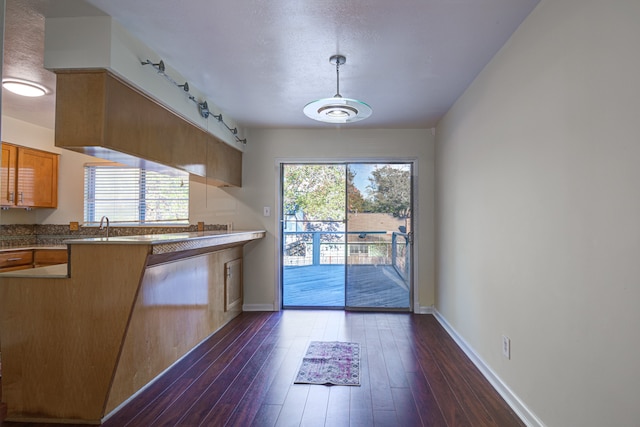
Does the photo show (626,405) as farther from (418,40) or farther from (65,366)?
(65,366)

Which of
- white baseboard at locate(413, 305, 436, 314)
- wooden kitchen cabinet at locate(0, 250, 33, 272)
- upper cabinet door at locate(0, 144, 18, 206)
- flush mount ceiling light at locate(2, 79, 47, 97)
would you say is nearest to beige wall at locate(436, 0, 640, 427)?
white baseboard at locate(413, 305, 436, 314)

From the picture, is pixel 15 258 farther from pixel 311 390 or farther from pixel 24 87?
pixel 311 390

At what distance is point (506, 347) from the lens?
2402 mm

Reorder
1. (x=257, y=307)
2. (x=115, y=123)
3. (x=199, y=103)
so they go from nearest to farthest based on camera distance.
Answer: (x=115, y=123), (x=199, y=103), (x=257, y=307)

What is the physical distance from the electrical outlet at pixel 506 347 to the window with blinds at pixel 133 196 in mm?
3740

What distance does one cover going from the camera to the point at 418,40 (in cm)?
242

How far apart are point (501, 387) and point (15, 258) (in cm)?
478

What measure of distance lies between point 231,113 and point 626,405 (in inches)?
153

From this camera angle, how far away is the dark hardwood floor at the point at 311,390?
214 cm

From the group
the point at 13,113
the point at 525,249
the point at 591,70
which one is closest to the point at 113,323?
the point at 525,249

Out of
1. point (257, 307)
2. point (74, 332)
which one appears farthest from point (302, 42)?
point (257, 307)

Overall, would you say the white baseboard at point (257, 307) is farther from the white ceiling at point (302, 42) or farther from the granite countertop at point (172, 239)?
the white ceiling at point (302, 42)

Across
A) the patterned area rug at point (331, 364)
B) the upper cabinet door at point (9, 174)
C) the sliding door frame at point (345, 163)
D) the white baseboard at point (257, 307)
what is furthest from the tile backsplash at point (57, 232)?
the patterned area rug at point (331, 364)

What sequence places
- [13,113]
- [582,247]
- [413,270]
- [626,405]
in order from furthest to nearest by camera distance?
[413,270] < [13,113] < [582,247] < [626,405]
